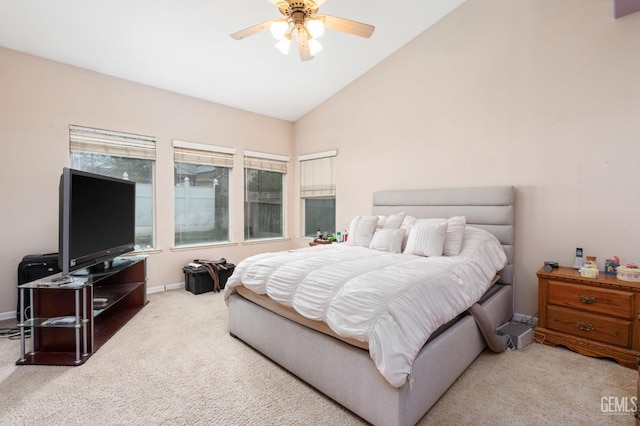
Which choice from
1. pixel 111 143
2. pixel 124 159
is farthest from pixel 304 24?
pixel 124 159

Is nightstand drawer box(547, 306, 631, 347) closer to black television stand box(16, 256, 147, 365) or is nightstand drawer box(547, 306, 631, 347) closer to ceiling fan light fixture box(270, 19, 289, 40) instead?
ceiling fan light fixture box(270, 19, 289, 40)

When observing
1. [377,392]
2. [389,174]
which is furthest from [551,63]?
[377,392]

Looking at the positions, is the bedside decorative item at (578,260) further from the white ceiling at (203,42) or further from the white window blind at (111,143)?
the white window blind at (111,143)

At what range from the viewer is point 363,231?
3.57 meters

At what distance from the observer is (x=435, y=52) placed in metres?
3.75

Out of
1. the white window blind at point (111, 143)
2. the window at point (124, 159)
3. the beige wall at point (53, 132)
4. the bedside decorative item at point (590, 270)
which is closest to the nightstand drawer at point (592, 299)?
the bedside decorative item at point (590, 270)

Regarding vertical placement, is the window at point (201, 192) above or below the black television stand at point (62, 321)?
above

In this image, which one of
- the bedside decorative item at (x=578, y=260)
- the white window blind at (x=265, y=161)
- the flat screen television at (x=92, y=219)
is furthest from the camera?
the white window blind at (x=265, y=161)

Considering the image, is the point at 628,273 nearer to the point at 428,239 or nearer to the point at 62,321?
the point at 428,239

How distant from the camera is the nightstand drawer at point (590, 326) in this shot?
2.31 metres

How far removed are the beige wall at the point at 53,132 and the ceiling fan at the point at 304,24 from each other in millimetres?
2267

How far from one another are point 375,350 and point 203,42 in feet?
11.6

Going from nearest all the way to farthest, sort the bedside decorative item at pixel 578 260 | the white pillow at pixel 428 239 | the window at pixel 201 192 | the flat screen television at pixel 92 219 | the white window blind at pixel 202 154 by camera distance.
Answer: the flat screen television at pixel 92 219 < the bedside decorative item at pixel 578 260 < the white pillow at pixel 428 239 < the white window blind at pixel 202 154 < the window at pixel 201 192

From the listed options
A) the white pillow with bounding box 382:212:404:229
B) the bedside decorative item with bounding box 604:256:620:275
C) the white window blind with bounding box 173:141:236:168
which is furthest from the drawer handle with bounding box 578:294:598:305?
the white window blind with bounding box 173:141:236:168
